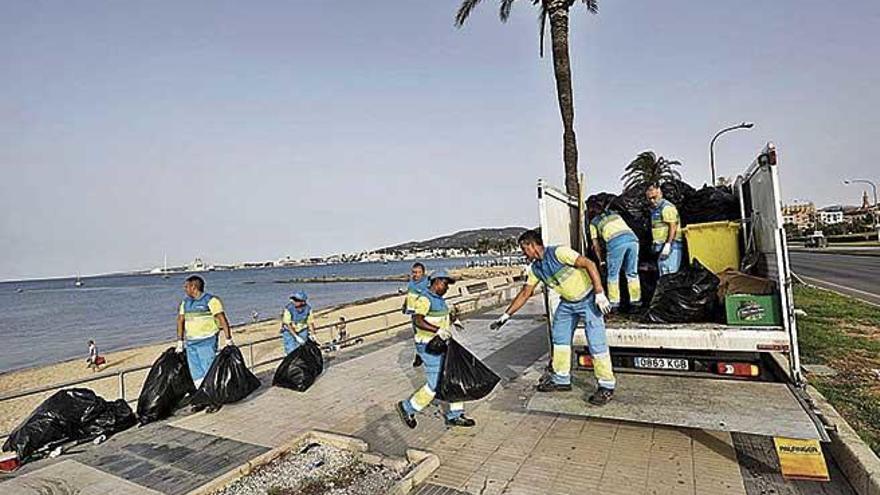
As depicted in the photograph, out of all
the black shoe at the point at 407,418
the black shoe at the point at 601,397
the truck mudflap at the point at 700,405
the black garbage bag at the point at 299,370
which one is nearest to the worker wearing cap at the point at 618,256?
the truck mudflap at the point at 700,405

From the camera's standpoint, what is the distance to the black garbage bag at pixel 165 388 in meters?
5.64

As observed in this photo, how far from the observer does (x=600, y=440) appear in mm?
4473

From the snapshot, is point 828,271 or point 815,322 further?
point 828,271

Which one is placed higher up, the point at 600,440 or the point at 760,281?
the point at 760,281

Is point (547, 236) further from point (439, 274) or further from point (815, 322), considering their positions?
point (815, 322)

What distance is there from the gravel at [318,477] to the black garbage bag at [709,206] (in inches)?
203

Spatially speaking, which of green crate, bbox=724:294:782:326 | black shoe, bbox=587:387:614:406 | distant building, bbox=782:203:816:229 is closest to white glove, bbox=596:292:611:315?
black shoe, bbox=587:387:614:406

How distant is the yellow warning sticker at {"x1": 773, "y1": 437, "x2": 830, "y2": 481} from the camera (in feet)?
11.3

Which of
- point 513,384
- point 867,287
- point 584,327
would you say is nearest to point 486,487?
point 584,327

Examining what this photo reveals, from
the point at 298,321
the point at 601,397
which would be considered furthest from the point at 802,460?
the point at 298,321

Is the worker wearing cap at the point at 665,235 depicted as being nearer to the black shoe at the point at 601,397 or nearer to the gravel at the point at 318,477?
the black shoe at the point at 601,397

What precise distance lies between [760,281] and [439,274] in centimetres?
288

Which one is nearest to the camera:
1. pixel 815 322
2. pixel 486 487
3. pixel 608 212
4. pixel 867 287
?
pixel 486 487

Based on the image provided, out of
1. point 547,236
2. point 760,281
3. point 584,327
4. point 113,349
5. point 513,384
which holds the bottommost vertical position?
point 113,349
